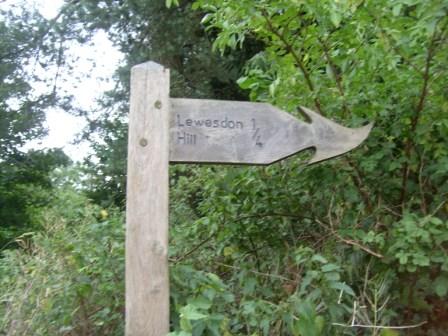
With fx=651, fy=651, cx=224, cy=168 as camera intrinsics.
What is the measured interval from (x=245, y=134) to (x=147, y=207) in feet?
2.10

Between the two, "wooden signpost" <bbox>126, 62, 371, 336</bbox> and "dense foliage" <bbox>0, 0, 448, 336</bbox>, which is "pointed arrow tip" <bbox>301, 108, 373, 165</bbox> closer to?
"wooden signpost" <bbox>126, 62, 371, 336</bbox>

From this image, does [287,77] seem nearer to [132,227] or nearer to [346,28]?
[346,28]

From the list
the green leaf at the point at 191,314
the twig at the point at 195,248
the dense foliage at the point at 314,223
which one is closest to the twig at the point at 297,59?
the dense foliage at the point at 314,223

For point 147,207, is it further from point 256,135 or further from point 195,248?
point 195,248

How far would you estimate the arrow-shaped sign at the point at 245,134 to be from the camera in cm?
321

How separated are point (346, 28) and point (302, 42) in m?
0.27

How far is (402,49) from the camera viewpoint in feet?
11.3

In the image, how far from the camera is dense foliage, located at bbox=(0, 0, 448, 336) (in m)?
3.20

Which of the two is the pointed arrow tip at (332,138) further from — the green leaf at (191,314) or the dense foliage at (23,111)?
the dense foliage at (23,111)

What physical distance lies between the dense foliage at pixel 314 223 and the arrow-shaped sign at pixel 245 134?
37 centimetres

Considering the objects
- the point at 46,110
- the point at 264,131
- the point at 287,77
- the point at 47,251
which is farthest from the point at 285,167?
the point at 46,110

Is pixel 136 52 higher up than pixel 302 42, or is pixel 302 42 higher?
pixel 136 52

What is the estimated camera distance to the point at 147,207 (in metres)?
3.04

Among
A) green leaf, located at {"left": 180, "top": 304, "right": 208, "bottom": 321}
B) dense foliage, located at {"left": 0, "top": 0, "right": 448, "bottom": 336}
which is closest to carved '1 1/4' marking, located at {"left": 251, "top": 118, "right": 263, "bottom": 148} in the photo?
dense foliage, located at {"left": 0, "top": 0, "right": 448, "bottom": 336}
